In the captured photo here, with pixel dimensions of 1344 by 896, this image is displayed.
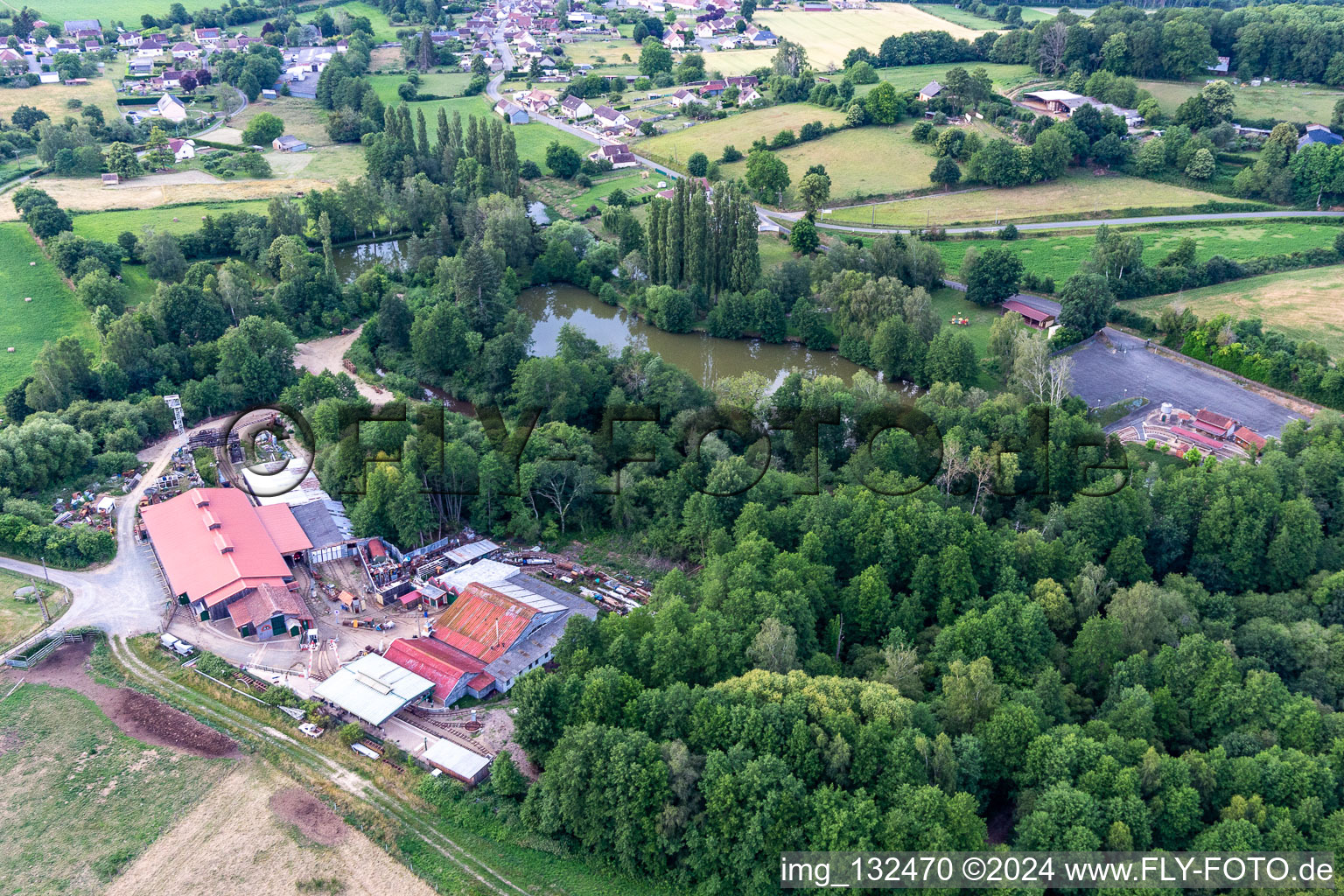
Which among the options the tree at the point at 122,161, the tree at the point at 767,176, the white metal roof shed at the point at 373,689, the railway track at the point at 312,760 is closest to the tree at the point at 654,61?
the tree at the point at 767,176

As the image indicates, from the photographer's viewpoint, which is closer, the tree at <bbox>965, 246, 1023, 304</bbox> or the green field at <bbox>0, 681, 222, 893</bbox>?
the green field at <bbox>0, 681, 222, 893</bbox>

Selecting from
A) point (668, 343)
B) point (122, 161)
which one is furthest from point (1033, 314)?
point (122, 161)

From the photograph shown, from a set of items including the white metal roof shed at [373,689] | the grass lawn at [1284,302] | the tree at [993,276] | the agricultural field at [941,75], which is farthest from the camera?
the agricultural field at [941,75]

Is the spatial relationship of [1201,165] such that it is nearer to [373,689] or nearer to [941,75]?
[941,75]

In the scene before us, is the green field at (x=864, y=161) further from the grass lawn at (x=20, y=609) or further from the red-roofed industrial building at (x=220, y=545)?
the grass lawn at (x=20, y=609)

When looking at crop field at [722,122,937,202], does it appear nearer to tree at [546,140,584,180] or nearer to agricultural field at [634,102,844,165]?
agricultural field at [634,102,844,165]

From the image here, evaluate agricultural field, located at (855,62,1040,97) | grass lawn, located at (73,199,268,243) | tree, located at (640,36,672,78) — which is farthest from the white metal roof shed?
tree, located at (640,36,672,78)

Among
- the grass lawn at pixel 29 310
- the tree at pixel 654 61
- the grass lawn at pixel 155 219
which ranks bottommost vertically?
the grass lawn at pixel 29 310
